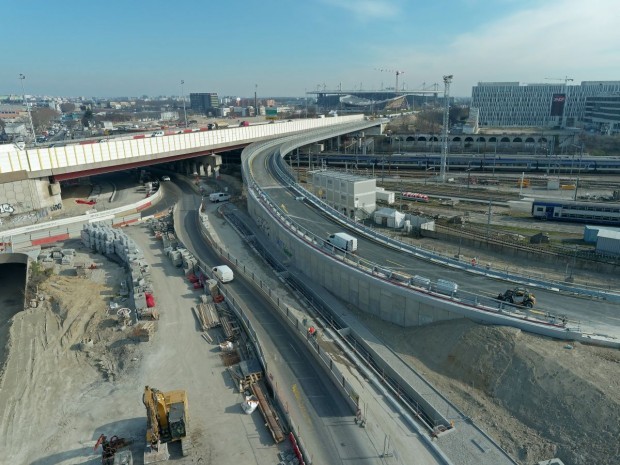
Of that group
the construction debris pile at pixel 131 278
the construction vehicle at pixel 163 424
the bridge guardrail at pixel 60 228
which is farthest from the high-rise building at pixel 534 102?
the construction vehicle at pixel 163 424

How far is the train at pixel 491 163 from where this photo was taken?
79.4m

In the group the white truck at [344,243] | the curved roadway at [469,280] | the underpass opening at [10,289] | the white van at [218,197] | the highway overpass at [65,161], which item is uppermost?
the highway overpass at [65,161]

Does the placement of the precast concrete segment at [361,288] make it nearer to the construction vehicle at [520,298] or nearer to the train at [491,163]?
the construction vehicle at [520,298]

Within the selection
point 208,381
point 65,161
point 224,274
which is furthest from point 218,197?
point 208,381

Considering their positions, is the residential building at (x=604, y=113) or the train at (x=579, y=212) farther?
the residential building at (x=604, y=113)

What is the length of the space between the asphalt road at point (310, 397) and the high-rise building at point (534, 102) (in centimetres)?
15891

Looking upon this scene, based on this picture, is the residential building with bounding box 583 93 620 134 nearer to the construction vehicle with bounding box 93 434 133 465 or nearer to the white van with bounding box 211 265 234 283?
the white van with bounding box 211 265 234 283

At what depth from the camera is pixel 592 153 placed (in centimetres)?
10075

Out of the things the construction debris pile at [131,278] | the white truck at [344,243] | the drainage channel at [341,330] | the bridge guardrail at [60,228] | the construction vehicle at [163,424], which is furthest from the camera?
the bridge guardrail at [60,228]

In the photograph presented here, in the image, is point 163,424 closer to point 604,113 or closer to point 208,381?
point 208,381

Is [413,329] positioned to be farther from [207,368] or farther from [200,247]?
[200,247]

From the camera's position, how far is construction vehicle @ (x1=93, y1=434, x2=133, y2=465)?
1722cm

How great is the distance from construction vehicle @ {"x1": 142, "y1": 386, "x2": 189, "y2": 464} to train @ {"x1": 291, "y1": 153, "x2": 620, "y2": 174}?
229 ft

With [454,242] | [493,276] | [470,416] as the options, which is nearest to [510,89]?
[454,242]
